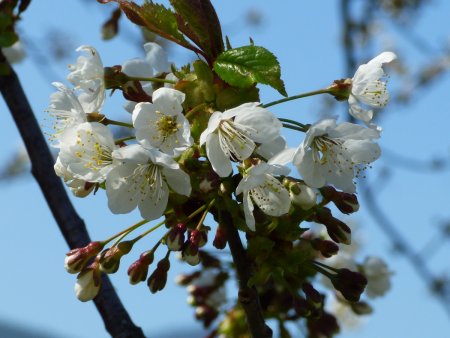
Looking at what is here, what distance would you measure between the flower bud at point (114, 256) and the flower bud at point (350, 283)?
56cm

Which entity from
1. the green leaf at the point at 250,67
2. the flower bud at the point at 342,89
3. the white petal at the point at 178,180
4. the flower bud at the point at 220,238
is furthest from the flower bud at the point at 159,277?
the flower bud at the point at 342,89

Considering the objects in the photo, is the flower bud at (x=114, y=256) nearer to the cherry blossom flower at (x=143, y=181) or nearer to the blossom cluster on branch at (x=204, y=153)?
the blossom cluster on branch at (x=204, y=153)

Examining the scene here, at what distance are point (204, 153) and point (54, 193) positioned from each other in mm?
961

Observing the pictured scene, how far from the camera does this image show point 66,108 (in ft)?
6.22

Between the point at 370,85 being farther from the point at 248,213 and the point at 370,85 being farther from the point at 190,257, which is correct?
the point at 190,257

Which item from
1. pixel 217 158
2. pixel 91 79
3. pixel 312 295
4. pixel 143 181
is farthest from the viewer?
pixel 312 295

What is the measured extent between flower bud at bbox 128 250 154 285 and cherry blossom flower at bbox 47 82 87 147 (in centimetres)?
35

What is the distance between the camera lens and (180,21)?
191cm

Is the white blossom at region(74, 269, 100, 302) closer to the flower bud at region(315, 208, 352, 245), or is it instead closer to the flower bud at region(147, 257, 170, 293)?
the flower bud at region(147, 257, 170, 293)

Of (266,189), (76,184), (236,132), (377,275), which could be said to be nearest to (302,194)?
(266,189)

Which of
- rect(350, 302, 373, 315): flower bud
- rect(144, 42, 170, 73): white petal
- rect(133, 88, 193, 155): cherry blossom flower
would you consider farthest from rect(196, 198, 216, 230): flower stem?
rect(350, 302, 373, 315): flower bud

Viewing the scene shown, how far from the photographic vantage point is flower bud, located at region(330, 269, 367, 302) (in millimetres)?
2047

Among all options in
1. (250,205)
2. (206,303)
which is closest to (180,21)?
(250,205)

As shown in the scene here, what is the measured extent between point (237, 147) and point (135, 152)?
23 cm
